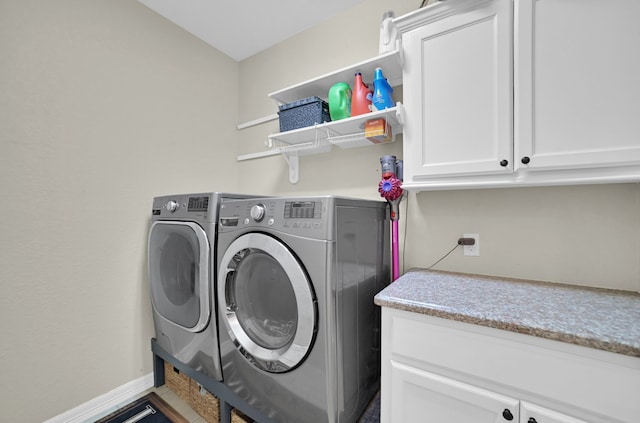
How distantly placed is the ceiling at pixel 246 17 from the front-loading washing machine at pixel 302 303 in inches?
59.8

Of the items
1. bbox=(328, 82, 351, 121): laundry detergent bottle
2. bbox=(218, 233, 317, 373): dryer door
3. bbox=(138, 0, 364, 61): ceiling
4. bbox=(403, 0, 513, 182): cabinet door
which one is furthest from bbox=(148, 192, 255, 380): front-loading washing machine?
bbox=(138, 0, 364, 61): ceiling

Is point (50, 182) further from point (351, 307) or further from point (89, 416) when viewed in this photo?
point (351, 307)

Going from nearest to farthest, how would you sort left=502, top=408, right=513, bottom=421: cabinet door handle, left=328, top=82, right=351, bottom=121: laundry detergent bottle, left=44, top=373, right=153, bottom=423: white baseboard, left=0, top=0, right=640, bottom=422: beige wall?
left=502, top=408, right=513, bottom=421: cabinet door handle → left=0, top=0, right=640, bottom=422: beige wall → left=44, top=373, right=153, bottom=423: white baseboard → left=328, top=82, right=351, bottom=121: laundry detergent bottle

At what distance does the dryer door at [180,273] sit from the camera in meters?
1.44

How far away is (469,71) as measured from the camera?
119 cm

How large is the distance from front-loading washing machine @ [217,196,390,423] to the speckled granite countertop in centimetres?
20

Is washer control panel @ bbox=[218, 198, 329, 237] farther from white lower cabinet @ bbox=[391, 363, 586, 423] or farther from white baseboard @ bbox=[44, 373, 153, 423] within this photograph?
white baseboard @ bbox=[44, 373, 153, 423]

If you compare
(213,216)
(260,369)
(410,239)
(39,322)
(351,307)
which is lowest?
(260,369)

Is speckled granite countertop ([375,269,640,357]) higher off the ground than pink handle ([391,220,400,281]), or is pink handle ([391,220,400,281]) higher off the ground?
pink handle ([391,220,400,281])

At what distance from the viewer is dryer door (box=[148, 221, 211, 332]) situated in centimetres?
144

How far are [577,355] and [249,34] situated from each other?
2692 mm

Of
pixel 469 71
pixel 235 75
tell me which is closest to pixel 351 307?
pixel 469 71

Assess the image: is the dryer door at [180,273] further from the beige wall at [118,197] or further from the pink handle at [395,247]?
the pink handle at [395,247]

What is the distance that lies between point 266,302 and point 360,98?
4.09ft
